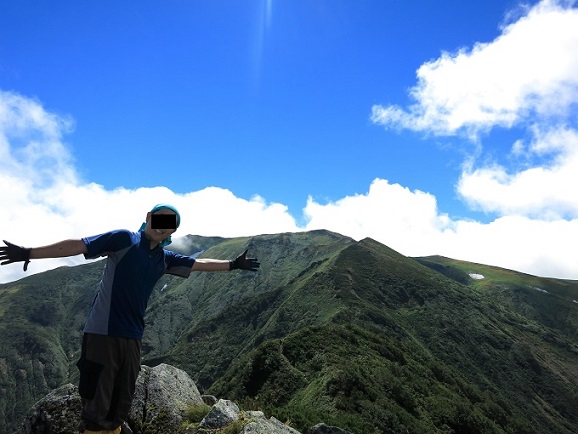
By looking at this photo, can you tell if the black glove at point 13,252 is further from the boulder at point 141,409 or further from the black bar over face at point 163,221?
the boulder at point 141,409

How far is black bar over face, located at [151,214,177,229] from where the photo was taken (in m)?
5.02

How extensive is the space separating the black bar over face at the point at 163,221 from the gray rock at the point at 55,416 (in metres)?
5.74

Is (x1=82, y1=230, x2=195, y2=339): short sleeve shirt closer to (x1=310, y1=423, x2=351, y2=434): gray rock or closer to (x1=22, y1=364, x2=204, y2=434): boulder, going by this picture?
(x1=22, y1=364, x2=204, y2=434): boulder

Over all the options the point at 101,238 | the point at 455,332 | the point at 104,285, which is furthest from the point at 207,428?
the point at 455,332

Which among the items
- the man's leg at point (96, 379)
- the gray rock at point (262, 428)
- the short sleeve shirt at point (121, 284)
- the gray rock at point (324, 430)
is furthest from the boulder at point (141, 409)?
the short sleeve shirt at point (121, 284)

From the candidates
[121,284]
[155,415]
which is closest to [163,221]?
[121,284]

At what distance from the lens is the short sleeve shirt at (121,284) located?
4.81 meters

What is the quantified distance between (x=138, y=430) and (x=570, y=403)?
136443 mm

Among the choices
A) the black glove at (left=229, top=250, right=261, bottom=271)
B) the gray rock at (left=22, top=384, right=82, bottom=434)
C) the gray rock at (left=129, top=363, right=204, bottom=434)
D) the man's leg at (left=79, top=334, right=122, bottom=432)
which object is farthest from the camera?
the gray rock at (left=129, top=363, right=204, bottom=434)

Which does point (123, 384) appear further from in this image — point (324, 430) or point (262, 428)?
point (324, 430)

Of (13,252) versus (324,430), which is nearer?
(13,252)

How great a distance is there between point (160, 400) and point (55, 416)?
2.03m

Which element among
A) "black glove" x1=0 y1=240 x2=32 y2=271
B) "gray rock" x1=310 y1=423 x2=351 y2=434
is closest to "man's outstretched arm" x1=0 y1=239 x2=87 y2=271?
"black glove" x1=0 y1=240 x2=32 y2=271

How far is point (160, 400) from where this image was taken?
916 cm
